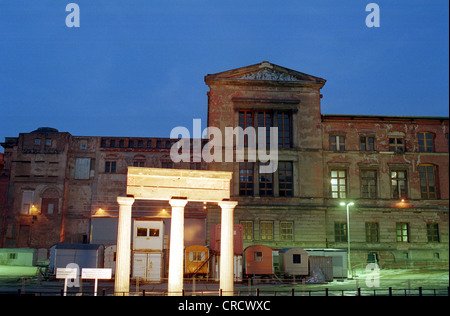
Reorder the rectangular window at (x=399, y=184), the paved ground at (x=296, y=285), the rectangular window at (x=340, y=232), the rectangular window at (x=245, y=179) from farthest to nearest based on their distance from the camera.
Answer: the rectangular window at (x=399, y=184) → the rectangular window at (x=245, y=179) → the rectangular window at (x=340, y=232) → the paved ground at (x=296, y=285)

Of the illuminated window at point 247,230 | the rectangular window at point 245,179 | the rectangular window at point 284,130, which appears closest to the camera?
the illuminated window at point 247,230

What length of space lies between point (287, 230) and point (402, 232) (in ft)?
43.3

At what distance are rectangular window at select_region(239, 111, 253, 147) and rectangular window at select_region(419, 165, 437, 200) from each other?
20573 mm

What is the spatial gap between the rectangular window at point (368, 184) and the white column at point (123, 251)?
110ft

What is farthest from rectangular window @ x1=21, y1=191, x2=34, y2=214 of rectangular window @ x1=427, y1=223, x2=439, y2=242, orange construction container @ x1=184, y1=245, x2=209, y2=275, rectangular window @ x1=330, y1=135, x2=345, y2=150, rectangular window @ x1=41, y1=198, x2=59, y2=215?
rectangular window @ x1=427, y1=223, x2=439, y2=242

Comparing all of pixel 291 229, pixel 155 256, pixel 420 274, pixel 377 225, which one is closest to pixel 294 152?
pixel 291 229

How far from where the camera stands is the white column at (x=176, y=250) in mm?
22188

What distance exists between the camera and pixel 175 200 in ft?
72.9

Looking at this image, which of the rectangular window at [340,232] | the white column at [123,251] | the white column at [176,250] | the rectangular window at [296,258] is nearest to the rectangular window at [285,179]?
the rectangular window at [340,232]

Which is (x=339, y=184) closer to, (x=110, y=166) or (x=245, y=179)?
(x=245, y=179)

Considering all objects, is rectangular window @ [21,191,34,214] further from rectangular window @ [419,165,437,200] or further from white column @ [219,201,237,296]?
rectangular window @ [419,165,437,200]

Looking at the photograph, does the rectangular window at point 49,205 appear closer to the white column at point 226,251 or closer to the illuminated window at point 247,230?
the illuminated window at point 247,230

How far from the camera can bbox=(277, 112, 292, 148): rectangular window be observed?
49031 millimetres
